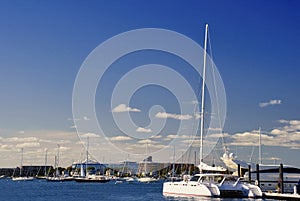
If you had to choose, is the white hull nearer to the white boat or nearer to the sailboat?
the sailboat

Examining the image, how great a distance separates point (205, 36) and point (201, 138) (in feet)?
61.7

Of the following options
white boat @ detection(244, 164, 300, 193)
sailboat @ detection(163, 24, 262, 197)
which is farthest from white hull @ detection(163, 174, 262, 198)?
white boat @ detection(244, 164, 300, 193)

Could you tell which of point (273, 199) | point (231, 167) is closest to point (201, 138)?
point (273, 199)

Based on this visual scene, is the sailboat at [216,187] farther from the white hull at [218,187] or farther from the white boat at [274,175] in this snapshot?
the white boat at [274,175]

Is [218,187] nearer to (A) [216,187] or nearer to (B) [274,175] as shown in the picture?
(A) [216,187]

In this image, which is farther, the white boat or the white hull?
the white boat

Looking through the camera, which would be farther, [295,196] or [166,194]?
[166,194]

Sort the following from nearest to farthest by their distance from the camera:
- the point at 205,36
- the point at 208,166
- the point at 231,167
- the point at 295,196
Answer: the point at 295,196, the point at 208,166, the point at 205,36, the point at 231,167

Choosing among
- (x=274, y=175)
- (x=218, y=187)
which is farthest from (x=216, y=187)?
(x=274, y=175)

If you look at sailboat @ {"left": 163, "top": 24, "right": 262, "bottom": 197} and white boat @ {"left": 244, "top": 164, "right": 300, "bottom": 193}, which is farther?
white boat @ {"left": 244, "top": 164, "right": 300, "bottom": 193}

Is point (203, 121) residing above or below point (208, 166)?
above

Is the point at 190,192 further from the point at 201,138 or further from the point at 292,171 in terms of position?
the point at 292,171

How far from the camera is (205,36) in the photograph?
3770 inches

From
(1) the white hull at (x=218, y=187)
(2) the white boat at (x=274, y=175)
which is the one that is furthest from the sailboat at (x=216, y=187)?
(2) the white boat at (x=274, y=175)
